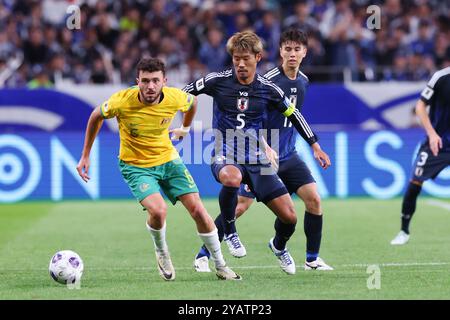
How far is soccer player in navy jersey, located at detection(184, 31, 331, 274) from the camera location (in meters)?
8.85

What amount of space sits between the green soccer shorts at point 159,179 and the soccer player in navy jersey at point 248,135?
43 centimetres

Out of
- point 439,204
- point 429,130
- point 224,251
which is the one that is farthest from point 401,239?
point 439,204

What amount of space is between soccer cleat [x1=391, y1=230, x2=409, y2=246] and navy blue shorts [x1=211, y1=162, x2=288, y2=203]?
10.5 feet

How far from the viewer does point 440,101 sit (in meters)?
11.9

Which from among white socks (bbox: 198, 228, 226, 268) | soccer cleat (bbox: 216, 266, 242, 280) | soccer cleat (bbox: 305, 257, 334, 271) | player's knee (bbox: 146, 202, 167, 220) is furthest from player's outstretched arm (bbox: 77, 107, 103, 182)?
soccer cleat (bbox: 305, 257, 334, 271)

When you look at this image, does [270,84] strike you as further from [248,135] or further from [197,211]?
[197,211]

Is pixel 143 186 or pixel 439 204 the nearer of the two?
pixel 143 186

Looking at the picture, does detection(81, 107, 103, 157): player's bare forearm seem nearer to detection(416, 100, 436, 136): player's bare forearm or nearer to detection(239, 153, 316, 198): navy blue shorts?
detection(239, 153, 316, 198): navy blue shorts

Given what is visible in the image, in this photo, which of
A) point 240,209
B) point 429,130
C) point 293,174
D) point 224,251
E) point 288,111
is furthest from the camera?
point 429,130

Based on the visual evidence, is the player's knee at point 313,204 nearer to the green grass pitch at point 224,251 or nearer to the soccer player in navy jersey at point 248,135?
the soccer player in navy jersey at point 248,135

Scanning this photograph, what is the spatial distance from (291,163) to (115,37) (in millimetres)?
11455

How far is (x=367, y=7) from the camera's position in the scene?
21594 mm

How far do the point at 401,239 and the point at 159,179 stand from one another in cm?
425

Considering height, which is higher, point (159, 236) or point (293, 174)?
point (293, 174)
